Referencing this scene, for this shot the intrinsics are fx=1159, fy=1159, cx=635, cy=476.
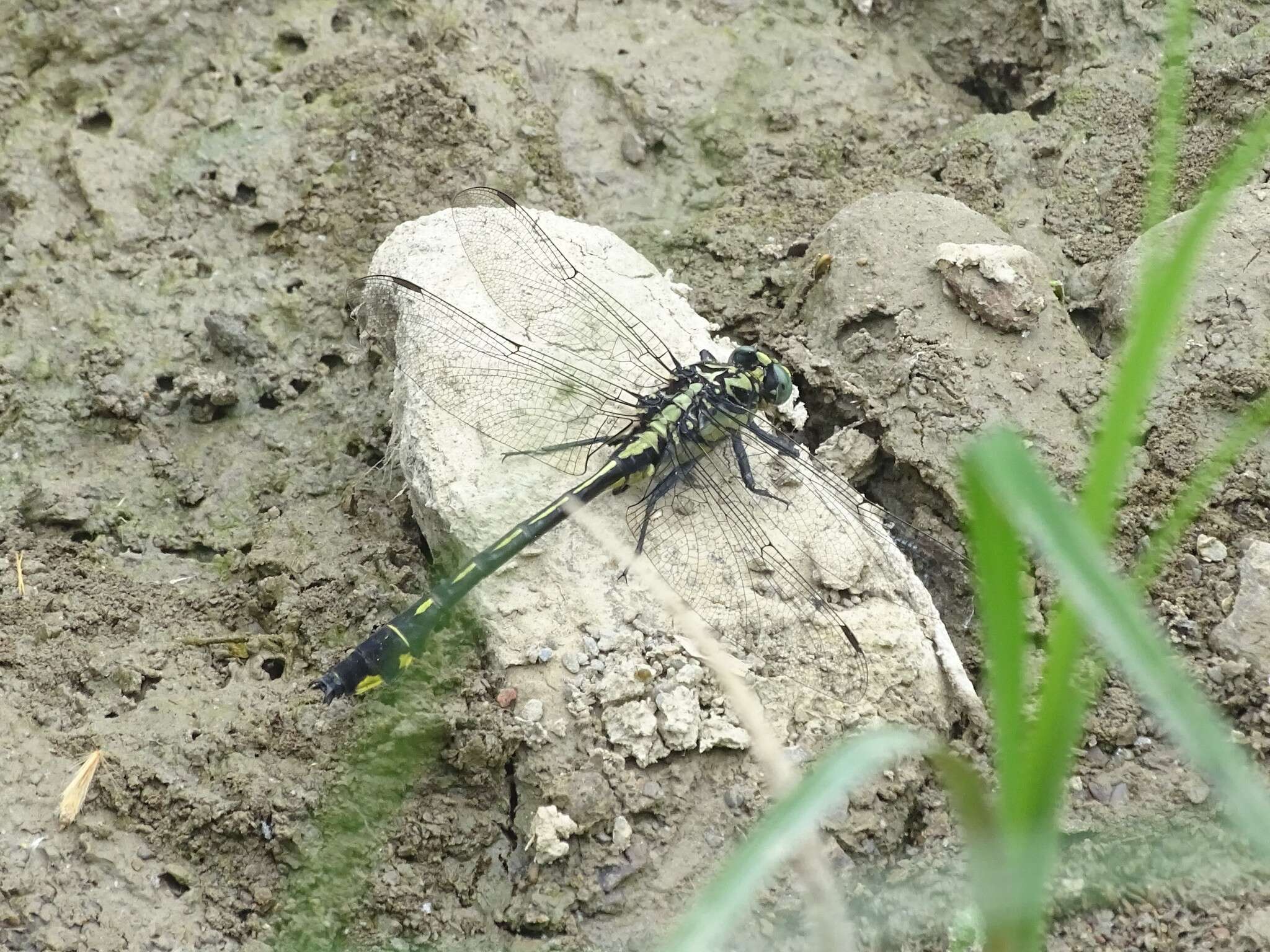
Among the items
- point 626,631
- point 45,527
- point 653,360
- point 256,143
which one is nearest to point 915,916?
point 626,631

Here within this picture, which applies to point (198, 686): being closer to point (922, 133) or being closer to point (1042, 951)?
point (1042, 951)

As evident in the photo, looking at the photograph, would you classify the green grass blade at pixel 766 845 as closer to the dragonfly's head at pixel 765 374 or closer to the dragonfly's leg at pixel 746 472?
the dragonfly's leg at pixel 746 472

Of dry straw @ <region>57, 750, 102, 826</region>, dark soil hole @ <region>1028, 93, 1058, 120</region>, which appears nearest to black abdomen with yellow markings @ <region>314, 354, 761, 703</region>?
dry straw @ <region>57, 750, 102, 826</region>

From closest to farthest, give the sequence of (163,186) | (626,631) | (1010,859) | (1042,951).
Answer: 1. (1010,859)
2. (1042,951)
3. (626,631)
4. (163,186)

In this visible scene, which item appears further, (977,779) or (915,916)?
(915,916)

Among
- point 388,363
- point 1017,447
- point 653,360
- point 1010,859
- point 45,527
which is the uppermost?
point 1017,447

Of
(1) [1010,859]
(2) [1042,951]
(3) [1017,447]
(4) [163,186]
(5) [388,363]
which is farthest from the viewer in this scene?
(4) [163,186]
